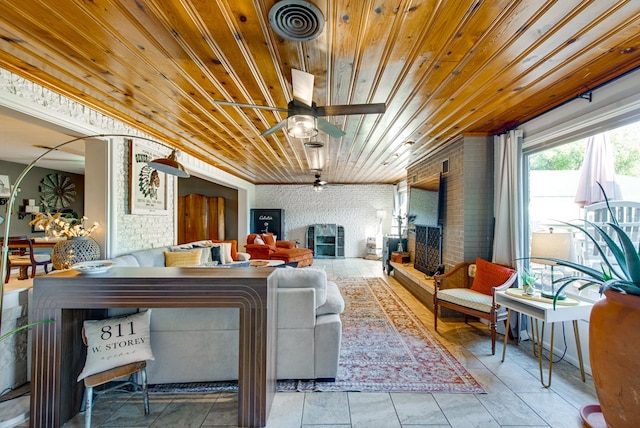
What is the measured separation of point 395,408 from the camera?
1.90 metres

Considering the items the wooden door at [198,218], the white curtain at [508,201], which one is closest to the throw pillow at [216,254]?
the wooden door at [198,218]

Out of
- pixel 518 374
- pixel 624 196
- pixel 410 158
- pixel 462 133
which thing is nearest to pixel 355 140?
pixel 462 133

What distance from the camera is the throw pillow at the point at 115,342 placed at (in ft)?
5.64

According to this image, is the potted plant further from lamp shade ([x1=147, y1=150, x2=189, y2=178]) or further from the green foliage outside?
lamp shade ([x1=147, y1=150, x2=189, y2=178])

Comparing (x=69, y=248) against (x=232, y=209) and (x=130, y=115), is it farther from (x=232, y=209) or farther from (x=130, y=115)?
(x=232, y=209)

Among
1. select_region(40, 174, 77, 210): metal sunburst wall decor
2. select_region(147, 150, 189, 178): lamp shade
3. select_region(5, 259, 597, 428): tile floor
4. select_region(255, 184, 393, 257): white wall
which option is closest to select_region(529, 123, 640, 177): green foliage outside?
select_region(5, 259, 597, 428): tile floor

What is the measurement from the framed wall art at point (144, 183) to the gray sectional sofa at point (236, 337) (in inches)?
67.0

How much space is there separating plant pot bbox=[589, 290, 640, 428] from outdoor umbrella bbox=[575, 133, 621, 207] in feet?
4.32

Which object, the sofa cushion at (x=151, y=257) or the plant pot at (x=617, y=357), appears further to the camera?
the sofa cushion at (x=151, y=257)

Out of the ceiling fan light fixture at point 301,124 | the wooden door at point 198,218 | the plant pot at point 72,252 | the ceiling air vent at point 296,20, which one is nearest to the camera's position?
the ceiling air vent at point 296,20

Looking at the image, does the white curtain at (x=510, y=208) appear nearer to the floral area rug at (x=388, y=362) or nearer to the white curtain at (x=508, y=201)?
the white curtain at (x=508, y=201)

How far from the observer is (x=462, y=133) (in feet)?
11.2

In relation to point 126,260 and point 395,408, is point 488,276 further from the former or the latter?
point 126,260

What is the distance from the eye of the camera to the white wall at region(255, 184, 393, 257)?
8.73 metres
